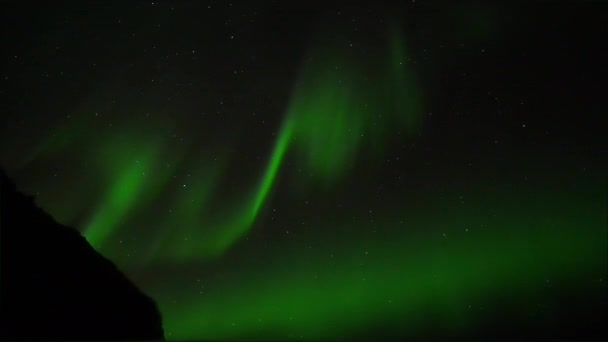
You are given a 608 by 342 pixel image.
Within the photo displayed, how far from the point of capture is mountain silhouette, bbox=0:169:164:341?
3467mm

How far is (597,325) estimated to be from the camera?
2230 cm

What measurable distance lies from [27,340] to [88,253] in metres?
1.47

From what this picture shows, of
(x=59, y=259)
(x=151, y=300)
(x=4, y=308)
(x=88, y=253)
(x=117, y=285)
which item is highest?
(x=4, y=308)

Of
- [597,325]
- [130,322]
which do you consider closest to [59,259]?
[130,322]

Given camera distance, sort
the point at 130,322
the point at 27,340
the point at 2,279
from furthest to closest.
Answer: the point at 130,322, the point at 2,279, the point at 27,340

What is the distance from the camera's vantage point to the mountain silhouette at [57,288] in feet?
11.4

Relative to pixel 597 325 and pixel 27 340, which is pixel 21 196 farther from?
pixel 597 325

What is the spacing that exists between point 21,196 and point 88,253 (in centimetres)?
98

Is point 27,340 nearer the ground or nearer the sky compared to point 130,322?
nearer the sky

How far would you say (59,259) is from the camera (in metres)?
4.14

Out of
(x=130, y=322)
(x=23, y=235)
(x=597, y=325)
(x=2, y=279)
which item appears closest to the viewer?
(x=2, y=279)

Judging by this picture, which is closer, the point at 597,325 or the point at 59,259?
the point at 59,259

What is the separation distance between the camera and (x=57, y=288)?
Result: 382 centimetres

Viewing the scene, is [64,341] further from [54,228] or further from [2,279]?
[54,228]
